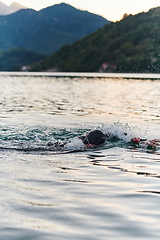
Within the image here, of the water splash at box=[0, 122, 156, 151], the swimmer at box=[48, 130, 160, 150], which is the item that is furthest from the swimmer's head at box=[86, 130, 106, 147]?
the water splash at box=[0, 122, 156, 151]

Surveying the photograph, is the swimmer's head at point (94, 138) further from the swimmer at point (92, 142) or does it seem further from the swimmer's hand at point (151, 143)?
the swimmer's hand at point (151, 143)

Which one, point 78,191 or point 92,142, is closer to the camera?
point 78,191

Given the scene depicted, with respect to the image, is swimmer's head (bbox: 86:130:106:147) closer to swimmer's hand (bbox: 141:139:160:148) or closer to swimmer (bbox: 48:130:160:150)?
swimmer (bbox: 48:130:160:150)

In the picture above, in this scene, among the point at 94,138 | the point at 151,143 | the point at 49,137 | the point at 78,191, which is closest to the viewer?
the point at 78,191

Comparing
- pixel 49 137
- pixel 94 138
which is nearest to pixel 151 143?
pixel 94 138

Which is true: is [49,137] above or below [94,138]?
above

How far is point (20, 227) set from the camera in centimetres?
505

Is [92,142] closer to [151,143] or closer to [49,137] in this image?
[151,143]

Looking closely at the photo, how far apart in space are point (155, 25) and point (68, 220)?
189271mm

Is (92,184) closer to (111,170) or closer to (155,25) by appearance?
(111,170)

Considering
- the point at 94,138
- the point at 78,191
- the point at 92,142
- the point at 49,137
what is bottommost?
the point at 78,191

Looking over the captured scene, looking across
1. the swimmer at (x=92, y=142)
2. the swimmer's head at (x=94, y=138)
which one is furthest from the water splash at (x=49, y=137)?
the swimmer's head at (x=94, y=138)

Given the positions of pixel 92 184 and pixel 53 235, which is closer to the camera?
pixel 53 235

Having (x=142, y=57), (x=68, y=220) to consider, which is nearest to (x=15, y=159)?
(x=68, y=220)
